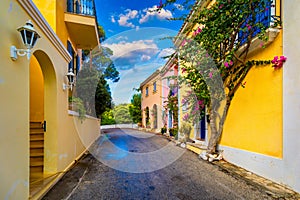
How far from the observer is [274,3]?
188 inches

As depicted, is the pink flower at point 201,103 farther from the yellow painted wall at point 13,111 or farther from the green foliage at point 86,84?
the yellow painted wall at point 13,111

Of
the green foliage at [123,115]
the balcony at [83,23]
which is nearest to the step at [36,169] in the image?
the balcony at [83,23]

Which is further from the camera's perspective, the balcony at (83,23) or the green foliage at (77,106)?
the balcony at (83,23)

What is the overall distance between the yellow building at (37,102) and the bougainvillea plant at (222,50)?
13.3ft

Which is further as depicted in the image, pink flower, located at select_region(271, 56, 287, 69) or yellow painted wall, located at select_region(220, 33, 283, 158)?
yellow painted wall, located at select_region(220, 33, 283, 158)

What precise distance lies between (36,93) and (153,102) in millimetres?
13922

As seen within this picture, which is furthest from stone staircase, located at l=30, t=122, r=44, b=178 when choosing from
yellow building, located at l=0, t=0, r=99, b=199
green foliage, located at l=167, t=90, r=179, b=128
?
green foliage, located at l=167, t=90, r=179, b=128

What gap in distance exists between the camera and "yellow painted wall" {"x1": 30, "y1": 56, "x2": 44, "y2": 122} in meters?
7.16

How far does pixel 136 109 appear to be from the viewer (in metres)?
28.7

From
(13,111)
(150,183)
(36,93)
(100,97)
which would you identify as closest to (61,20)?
(36,93)

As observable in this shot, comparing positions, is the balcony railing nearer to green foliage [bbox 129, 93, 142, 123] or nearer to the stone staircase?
the stone staircase

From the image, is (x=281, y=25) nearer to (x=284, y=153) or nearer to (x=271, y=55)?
(x=271, y=55)

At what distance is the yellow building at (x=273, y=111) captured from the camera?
4.16 metres

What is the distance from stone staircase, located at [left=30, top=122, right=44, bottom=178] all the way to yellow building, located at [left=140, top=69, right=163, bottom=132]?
11.9 meters
